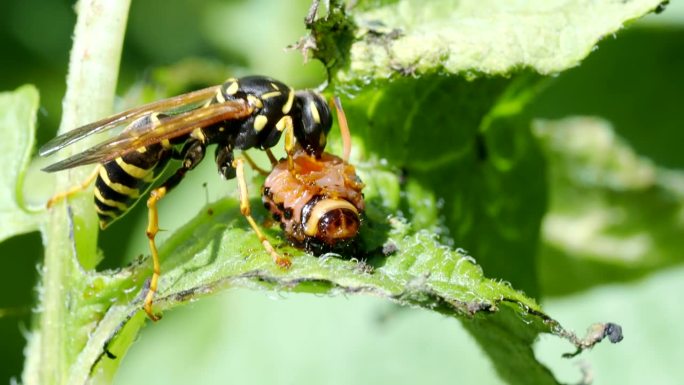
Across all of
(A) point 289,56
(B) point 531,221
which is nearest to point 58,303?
(B) point 531,221

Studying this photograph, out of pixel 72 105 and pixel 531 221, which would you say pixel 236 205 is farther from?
pixel 531 221

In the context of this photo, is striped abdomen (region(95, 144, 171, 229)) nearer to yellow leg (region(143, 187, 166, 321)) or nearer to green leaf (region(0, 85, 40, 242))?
yellow leg (region(143, 187, 166, 321))

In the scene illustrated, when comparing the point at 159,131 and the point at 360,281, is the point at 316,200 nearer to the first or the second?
the point at 360,281

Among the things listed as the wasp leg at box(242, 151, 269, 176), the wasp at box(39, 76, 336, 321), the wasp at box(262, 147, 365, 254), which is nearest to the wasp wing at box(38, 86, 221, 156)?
the wasp at box(39, 76, 336, 321)

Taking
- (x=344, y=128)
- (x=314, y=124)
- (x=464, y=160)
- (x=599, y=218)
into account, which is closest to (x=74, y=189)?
(x=314, y=124)

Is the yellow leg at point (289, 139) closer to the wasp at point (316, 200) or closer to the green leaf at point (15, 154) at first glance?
the wasp at point (316, 200)

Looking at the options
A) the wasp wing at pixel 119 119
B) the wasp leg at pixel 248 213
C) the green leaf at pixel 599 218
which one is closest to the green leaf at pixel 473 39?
the wasp leg at pixel 248 213
